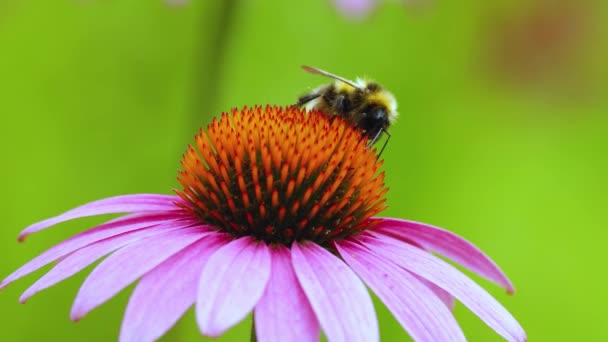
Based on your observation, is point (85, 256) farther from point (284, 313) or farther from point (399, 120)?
point (399, 120)

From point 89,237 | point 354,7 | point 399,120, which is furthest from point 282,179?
point 399,120

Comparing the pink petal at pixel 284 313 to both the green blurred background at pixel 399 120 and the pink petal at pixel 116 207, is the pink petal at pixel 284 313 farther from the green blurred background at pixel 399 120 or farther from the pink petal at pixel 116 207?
the green blurred background at pixel 399 120

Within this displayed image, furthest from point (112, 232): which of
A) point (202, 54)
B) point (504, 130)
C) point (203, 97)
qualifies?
point (504, 130)

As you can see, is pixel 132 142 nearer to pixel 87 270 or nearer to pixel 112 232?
pixel 87 270

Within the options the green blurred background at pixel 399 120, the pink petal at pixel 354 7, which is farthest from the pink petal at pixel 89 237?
the pink petal at pixel 354 7

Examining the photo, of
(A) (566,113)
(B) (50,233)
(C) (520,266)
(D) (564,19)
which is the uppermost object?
(D) (564,19)
